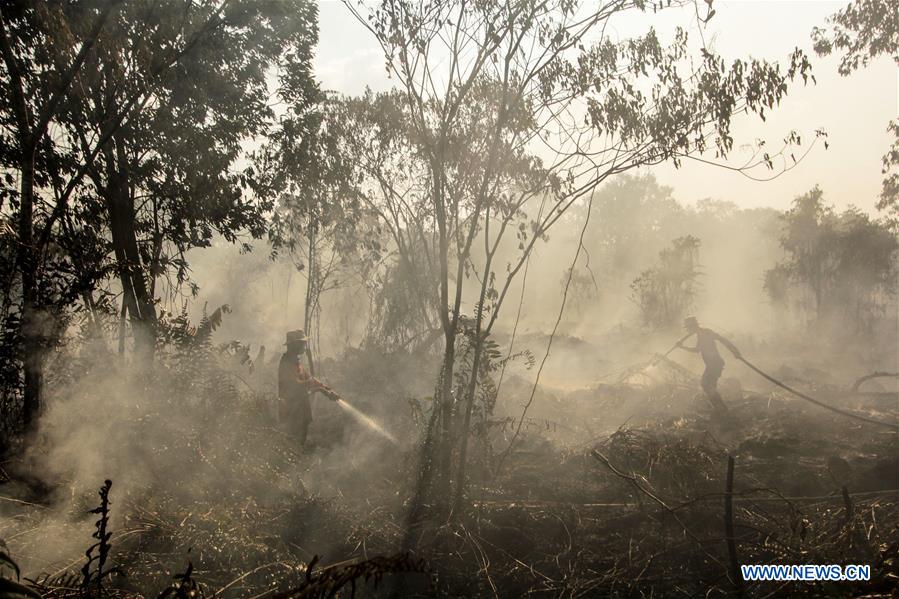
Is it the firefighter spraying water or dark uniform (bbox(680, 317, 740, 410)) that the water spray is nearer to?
the firefighter spraying water

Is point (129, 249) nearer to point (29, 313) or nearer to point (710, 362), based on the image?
point (29, 313)

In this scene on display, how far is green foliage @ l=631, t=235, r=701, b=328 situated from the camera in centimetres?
2523

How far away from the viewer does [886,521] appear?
16.3 feet

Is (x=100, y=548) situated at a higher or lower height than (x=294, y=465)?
higher

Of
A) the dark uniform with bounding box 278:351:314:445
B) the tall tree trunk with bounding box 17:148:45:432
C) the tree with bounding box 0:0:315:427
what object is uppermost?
the tree with bounding box 0:0:315:427

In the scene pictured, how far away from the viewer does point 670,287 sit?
25797 millimetres

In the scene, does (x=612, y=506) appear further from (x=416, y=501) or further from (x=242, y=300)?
(x=242, y=300)

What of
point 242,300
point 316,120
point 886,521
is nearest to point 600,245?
point 242,300

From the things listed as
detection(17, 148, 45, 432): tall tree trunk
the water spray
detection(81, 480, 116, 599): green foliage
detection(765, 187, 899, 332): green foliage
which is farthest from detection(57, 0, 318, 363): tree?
detection(765, 187, 899, 332): green foliage

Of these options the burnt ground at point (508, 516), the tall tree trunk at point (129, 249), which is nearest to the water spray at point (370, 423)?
the burnt ground at point (508, 516)

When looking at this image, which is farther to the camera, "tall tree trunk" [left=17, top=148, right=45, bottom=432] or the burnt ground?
"tall tree trunk" [left=17, top=148, right=45, bottom=432]

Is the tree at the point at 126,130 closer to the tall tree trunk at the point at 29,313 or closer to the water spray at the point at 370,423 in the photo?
the tall tree trunk at the point at 29,313

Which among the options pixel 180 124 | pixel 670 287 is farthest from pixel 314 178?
pixel 670 287

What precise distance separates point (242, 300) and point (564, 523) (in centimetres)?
3444
